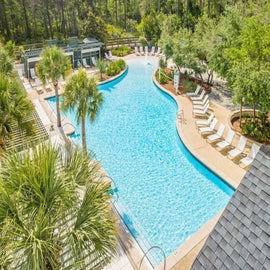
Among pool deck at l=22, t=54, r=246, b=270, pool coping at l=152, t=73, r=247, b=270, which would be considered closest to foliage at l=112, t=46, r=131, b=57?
pool deck at l=22, t=54, r=246, b=270

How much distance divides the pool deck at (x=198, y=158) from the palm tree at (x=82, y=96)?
188 inches

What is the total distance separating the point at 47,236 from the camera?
402 centimetres

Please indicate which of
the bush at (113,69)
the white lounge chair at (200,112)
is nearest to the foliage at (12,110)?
the white lounge chair at (200,112)

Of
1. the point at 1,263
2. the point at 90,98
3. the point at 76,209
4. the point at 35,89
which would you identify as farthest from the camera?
the point at 35,89

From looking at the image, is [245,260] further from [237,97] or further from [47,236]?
[237,97]

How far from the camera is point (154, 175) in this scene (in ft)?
37.6

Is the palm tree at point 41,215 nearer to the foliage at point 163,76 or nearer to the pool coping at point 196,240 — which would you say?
the pool coping at point 196,240

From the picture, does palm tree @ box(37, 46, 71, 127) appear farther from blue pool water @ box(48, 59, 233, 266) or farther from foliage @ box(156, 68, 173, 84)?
foliage @ box(156, 68, 173, 84)

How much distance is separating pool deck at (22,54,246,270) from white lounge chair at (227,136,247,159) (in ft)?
1.03

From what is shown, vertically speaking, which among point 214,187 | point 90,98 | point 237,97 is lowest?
point 214,187

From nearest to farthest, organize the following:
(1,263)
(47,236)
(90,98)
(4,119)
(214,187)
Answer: (1,263)
(47,236)
(4,119)
(90,98)
(214,187)

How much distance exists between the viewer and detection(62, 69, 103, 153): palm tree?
9699mm

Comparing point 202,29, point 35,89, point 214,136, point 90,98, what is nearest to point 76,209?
point 90,98

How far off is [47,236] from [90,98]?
676cm
